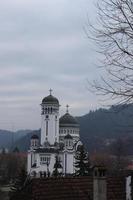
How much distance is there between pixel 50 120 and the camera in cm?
10194

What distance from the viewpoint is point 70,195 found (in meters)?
19.0

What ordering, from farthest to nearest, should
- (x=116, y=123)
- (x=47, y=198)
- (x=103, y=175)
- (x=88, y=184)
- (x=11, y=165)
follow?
(x=11, y=165) → (x=88, y=184) → (x=47, y=198) → (x=103, y=175) → (x=116, y=123)

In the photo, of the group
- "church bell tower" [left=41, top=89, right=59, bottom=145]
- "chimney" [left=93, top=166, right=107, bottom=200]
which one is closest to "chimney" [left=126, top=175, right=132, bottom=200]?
"chimney" [left=93, top=166, right=107, bottom=200]

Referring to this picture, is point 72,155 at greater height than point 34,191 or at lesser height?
greater

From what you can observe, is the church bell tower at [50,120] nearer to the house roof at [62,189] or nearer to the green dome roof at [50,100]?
the green dome roof at [50,100]

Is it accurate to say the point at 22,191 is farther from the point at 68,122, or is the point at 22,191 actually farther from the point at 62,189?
the point at 68,122

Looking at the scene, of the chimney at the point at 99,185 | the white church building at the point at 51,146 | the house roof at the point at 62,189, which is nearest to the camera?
the chimney at the point at 99,185

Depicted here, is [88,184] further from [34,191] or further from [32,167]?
[32,167]

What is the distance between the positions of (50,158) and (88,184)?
8100 cm

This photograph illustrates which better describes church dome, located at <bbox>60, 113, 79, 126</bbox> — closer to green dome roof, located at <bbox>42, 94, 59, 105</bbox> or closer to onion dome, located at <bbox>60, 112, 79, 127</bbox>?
onion dome, located at <bbox>60, 112, 79, 127</bbox>

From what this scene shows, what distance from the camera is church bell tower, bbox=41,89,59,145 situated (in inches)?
3986

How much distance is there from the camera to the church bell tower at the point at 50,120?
332 feet

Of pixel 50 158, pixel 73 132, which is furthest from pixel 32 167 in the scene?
pixel 73 132

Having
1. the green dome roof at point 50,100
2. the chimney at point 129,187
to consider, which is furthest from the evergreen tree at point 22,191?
the green dome roof at point 50,100
